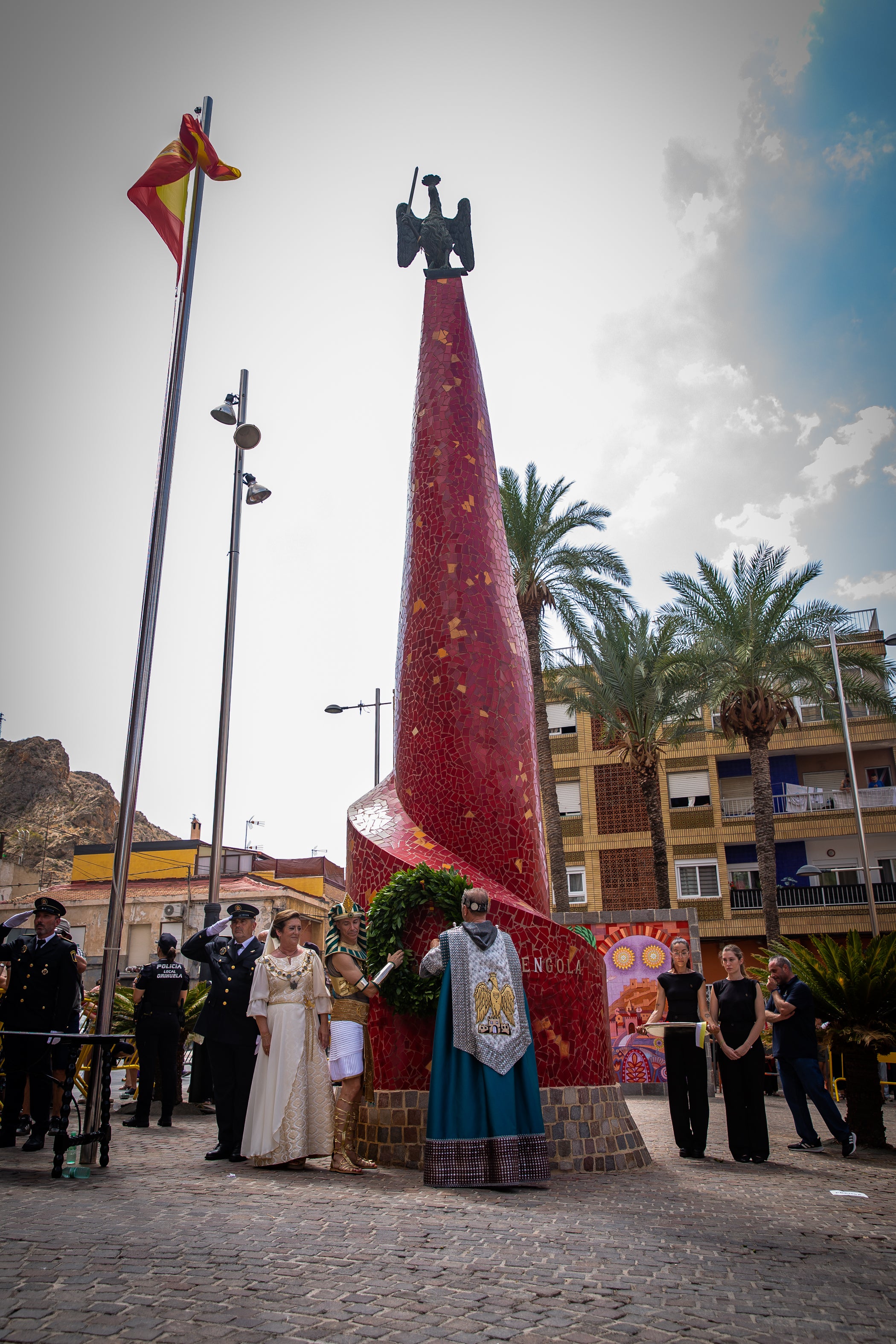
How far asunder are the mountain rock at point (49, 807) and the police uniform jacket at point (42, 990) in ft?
192

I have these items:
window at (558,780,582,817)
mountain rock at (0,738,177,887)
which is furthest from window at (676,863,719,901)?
mountain rock at (0,738,177,887)

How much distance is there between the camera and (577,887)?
38875 mm

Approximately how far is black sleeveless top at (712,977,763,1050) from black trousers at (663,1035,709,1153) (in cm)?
34

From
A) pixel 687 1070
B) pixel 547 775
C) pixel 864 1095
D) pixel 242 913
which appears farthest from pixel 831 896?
pixel 242 913

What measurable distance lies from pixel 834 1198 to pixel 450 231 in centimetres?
1029

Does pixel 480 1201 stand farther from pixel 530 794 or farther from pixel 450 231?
pixel 450 231

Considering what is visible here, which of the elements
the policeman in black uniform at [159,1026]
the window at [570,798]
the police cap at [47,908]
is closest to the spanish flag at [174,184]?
the police cap at [47,908]

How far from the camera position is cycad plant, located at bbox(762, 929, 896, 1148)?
29.5 feet

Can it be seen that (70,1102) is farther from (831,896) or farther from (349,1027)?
(831,896)

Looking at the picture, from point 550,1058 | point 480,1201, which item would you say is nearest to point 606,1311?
point 480,1201

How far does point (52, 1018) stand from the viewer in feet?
23.7

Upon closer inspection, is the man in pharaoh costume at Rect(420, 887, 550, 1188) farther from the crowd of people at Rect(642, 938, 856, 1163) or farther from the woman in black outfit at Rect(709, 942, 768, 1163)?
the woman in black outfit at Rect(709, 942, 768, 1163)

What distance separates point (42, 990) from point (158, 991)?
2205 millimetres

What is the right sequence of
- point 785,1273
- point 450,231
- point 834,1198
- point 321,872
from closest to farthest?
point 785,1273 < point 834,1198 < point 450,231 < point 321,872
